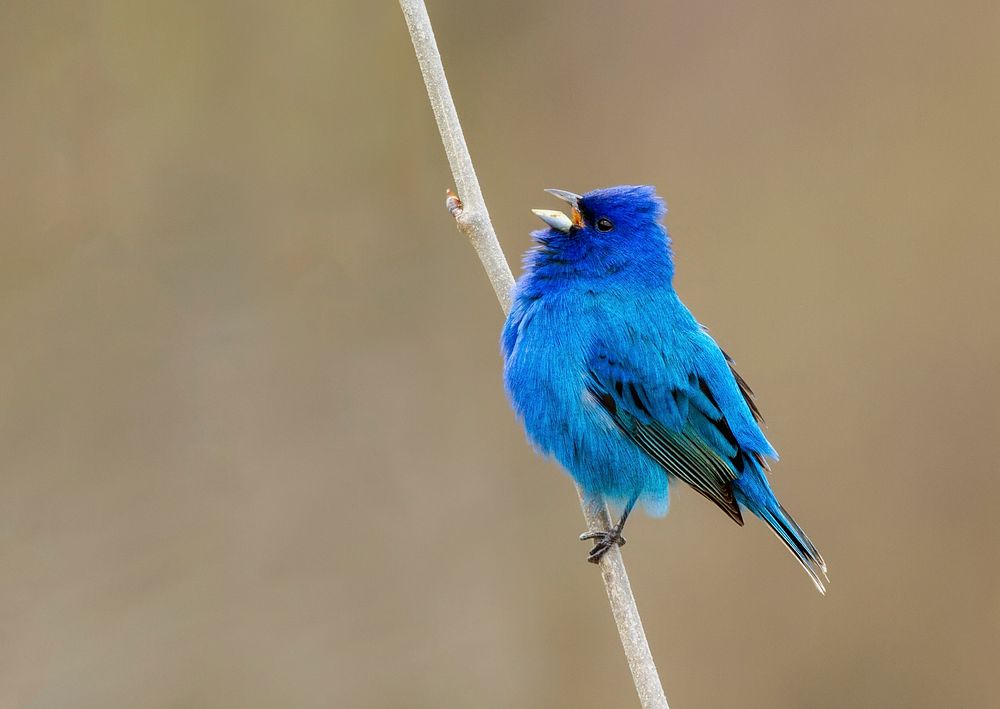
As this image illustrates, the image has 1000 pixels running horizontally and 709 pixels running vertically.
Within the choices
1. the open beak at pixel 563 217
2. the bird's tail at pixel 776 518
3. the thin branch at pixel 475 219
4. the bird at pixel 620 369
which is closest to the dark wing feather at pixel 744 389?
the bird at pixel 620 369

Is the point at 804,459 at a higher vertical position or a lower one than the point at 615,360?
lower

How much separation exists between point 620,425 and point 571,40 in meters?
2.70

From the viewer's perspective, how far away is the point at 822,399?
18.4 feet

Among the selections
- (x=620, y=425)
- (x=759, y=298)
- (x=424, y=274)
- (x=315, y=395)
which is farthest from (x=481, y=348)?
(x=620, y=425)

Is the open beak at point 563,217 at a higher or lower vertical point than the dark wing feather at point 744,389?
higher

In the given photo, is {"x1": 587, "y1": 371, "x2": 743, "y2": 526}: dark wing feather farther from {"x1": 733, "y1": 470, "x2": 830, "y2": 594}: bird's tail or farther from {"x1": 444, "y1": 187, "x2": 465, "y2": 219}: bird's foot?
{"x1": 444, "y1": 187, "x2": 465, "y2": 219}: bird's foot

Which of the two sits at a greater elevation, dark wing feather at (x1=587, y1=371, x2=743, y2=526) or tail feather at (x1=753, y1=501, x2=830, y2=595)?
dark wing feather at (x1=587, y1=371, x2=743, y2=526)

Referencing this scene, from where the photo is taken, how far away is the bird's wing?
3.76 metres

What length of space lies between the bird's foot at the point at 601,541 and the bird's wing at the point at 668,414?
33 centimetres

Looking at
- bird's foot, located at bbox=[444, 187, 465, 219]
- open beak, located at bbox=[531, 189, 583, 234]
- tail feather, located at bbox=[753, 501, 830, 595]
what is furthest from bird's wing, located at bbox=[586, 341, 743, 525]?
bird's foot, located at bbox=[444, 187, 465, 219]

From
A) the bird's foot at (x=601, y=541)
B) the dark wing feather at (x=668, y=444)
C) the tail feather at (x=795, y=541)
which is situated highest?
the dark wing feather at (x=668, y=444)

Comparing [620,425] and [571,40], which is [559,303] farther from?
[571,40]

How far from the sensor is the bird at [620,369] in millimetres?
3744

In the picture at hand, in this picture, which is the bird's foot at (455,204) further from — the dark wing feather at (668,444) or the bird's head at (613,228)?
the dark wing feather at (668,444)
